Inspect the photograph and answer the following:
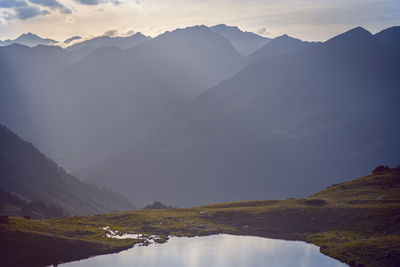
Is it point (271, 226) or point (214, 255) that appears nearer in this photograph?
point (214, 255)

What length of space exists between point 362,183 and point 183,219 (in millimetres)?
60553

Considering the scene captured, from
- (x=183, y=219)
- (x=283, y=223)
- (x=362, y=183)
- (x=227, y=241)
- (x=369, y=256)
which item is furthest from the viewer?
(x=362, y=183)

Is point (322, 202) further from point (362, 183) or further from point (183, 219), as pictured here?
point (183, 219)

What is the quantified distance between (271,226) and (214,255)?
26815 mm

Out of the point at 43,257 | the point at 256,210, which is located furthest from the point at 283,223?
the point at 43,257

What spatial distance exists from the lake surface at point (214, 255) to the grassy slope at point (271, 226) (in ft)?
13.1

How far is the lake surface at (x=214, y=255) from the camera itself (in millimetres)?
88062

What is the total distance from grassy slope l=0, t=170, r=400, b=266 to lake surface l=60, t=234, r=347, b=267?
398 centimetres

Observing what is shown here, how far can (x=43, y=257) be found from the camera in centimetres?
8675

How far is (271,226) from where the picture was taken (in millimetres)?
115312

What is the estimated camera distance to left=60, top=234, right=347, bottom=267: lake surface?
88.1 metres

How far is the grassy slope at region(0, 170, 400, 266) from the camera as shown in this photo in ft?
288

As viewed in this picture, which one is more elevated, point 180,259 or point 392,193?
point 392,193

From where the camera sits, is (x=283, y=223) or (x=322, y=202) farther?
(x=322, y=202)
